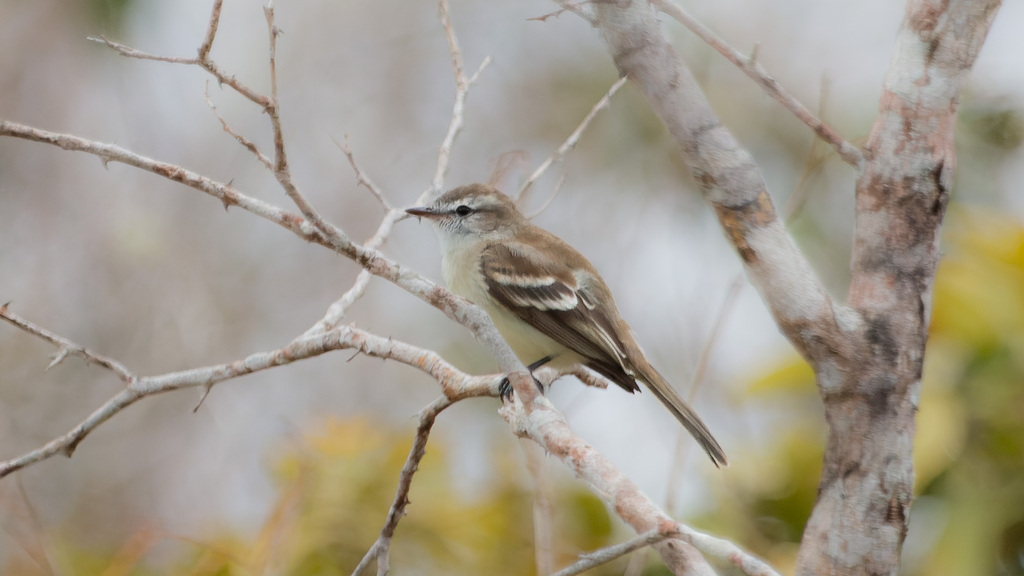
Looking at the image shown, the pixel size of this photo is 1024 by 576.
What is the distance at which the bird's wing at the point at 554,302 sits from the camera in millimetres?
3809

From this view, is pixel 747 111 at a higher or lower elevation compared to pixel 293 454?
higher

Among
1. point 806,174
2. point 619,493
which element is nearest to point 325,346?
point 619,493

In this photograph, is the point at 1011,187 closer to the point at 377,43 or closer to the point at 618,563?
the point at 618,563

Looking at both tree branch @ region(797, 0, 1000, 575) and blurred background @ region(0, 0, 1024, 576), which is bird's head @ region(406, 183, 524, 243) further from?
tree branch @ region(797, 0, 1000, 575)

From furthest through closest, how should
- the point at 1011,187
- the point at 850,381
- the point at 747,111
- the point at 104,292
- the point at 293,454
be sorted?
1. the point at 104,292
2. the point at 747,111
3. the point at 1011,187
4. the point at 293,454
5. the point at 850,381

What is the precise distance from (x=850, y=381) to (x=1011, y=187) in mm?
4266

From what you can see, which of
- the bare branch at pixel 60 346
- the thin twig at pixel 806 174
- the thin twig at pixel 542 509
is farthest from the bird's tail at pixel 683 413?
the bare branch at pixel 60 346

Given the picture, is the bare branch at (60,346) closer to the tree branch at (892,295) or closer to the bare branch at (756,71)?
the bare branch at (756,71)

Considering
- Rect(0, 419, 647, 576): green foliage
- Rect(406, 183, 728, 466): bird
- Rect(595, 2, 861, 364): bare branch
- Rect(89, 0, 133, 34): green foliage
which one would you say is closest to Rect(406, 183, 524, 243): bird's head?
Rect(406, 183, 728, 466): bird

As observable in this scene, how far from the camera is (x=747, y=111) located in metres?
6.64

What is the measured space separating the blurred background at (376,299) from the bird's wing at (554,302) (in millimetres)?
483

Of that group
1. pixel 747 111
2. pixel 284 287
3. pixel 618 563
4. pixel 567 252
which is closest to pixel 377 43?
pixel 284 287

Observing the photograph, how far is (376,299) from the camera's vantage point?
9.41 meters

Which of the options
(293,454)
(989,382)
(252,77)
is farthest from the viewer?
(252,77)
